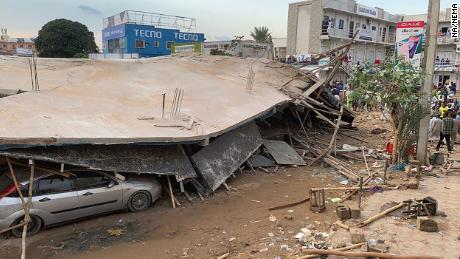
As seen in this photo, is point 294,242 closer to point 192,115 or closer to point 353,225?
point 353,225

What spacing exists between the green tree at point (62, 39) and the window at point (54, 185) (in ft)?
150

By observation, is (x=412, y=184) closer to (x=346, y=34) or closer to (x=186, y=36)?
(x=346, y=34)

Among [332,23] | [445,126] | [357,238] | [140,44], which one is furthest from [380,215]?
A: [140,44]

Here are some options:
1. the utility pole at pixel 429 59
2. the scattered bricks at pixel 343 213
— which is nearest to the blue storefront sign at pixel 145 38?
the utility pole at pixel 429 59

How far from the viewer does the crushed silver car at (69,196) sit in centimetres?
749

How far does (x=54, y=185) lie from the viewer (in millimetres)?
7957

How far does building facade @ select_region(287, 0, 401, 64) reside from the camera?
42656mm

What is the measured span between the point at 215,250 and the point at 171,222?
5.57 feet

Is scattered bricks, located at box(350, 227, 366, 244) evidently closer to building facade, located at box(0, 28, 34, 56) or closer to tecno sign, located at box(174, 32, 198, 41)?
tecno sign, located at box(174, 32, 198, 41)

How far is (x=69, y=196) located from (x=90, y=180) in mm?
571

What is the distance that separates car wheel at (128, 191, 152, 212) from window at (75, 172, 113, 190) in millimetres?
709

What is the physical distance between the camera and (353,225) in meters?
7.98

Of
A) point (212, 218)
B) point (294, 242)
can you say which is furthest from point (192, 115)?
point (294, 242)

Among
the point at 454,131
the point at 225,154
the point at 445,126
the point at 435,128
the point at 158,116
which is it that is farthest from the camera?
the point at 435,128
